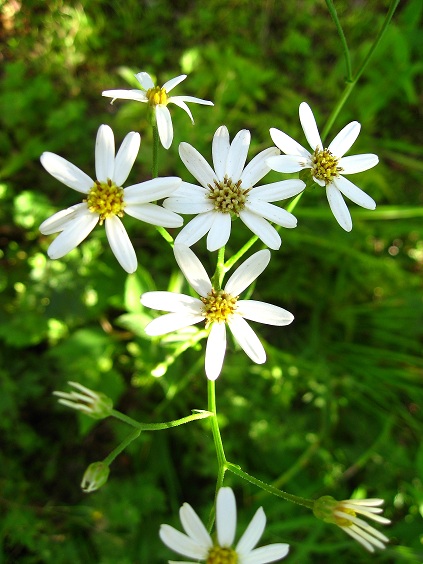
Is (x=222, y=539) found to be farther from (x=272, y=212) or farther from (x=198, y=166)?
(x=198, y=166)

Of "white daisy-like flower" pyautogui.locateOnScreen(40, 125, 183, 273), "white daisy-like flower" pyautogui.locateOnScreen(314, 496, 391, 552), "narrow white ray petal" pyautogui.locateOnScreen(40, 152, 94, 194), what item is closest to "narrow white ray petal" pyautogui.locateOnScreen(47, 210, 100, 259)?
"white daisy-like flower" pyautogui.locateOnScreen(40, 125, 183, 273)

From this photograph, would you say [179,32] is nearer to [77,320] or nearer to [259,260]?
[77,320]

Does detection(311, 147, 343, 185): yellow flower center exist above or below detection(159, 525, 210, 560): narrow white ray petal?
above

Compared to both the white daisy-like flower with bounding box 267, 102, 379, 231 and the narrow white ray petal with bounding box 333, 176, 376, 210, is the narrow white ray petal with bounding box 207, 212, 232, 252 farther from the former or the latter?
the narrow white ray petal with bounding box 333, 176, 376, 210

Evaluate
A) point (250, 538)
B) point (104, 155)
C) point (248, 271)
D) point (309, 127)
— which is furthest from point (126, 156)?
point (250, 538)

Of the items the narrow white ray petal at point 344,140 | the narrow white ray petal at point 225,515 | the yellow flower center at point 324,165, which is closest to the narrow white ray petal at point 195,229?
the yellow flower center at point 324,165

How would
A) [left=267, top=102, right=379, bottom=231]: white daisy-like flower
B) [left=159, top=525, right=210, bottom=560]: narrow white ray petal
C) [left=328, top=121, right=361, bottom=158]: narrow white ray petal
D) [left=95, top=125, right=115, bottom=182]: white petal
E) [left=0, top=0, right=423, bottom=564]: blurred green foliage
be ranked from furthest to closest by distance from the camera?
[left=0, top=0, right=423, bottom=564]: blurred green foliage → [left=328, top=121, right=361, bottom=158]: narrow white ray petal → [left=267, top=102, right=379, bottom=231]: white daisy-like flower → [left=95, top=125, right=115, bottom=182]: white petal → [left=159, top=525, right=210, bottom=560]: narrow white ray petal
